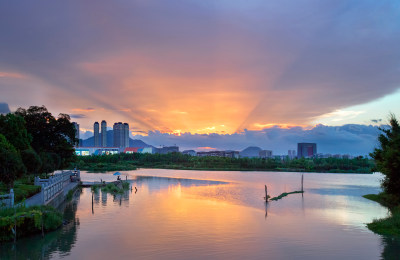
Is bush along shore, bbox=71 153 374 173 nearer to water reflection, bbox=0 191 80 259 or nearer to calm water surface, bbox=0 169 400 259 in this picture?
calm water surface, bbox=0 169 400 259

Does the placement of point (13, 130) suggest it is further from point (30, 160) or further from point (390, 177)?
point (390, 177)

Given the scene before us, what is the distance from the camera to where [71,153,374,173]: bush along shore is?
11900cm

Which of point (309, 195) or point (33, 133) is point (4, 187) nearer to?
point (33, 133)

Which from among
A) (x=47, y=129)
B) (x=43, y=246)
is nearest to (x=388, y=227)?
(x=43, y=246)

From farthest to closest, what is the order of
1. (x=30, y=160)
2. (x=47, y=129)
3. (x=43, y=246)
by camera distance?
(x=47, y=129) < (x=30, y=160) < (x=43, y=246)

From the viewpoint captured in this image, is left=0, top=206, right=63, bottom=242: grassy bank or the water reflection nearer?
the water reflection

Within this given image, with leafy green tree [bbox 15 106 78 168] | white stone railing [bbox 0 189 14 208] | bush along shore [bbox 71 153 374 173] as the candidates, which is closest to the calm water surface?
white stone railing [bbox 0 189 14 208]

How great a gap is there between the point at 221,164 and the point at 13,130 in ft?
343

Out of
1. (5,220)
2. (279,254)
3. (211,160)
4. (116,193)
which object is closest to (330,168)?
(211,160)

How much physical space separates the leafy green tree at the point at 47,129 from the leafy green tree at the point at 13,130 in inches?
471

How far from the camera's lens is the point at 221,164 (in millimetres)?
136125

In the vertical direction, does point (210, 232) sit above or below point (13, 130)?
below

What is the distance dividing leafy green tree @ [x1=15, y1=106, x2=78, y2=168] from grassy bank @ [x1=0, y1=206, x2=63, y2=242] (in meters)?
30.3

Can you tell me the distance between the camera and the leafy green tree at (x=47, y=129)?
50156 millimetres
